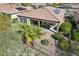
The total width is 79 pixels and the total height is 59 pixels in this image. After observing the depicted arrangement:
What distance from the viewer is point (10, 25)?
1.42 metres

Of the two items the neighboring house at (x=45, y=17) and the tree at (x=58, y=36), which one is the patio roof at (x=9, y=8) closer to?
the neighboring house at (x=45, y=17)

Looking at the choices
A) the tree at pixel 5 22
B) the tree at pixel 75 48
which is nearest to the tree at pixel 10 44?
the tree at pixel 5 22

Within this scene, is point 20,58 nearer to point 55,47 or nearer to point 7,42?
point 7,42

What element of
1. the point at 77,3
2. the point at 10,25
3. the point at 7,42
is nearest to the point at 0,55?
the point at 7,42

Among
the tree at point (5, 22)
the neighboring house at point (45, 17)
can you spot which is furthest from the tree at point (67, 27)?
the tree at point (5, 22)

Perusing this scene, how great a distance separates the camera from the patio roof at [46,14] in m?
1.41

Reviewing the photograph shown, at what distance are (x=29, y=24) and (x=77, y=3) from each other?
0.40 m

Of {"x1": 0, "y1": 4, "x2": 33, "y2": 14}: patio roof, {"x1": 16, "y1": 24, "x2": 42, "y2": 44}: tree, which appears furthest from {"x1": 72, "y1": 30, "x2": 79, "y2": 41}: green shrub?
{"x1": 0, "y1": 4, "x2": 33, "y2": 14}: patio roof

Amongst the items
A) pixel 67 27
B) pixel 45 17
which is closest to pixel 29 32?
pixel 45 17

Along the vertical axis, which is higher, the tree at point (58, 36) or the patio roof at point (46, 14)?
the patio roof at point (46, 14)

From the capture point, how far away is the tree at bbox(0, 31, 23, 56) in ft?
4.65

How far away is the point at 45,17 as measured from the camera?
1.42m

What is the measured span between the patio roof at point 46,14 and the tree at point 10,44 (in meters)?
0.18

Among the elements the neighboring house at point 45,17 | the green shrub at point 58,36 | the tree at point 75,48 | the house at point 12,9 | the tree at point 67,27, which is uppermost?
the house at point 12,9
